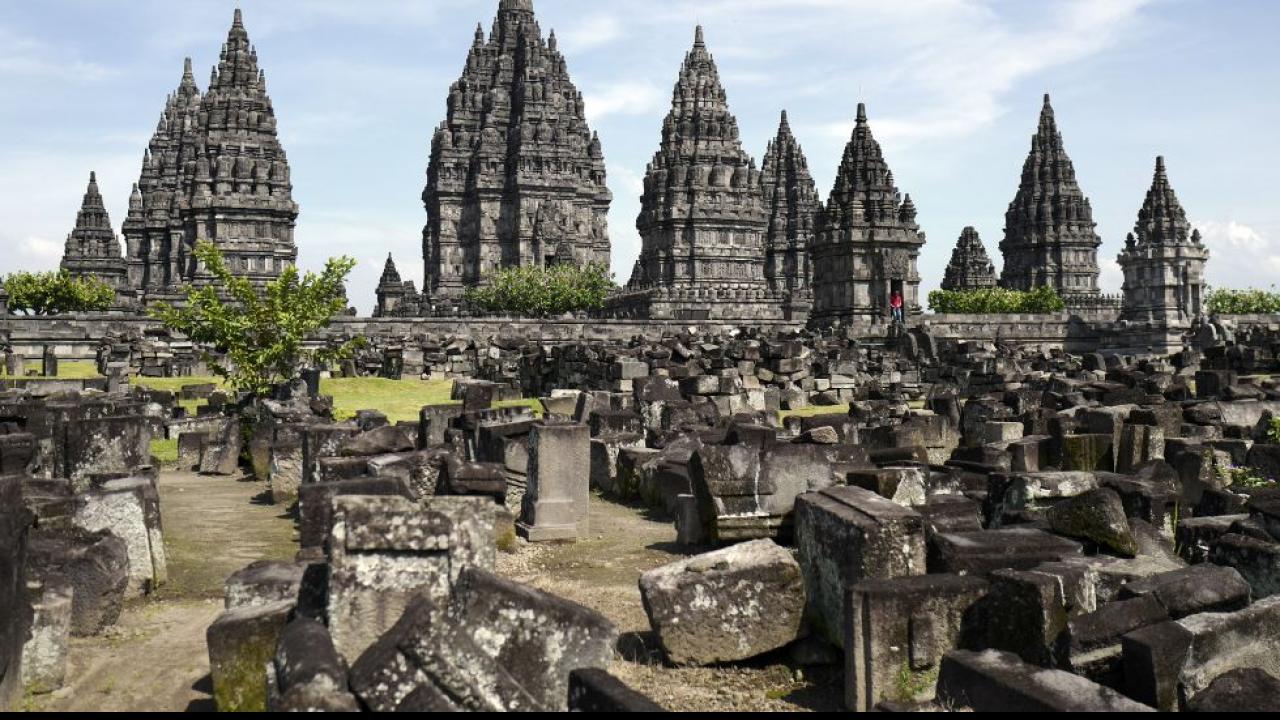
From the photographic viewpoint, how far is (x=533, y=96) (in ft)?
259

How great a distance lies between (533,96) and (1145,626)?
76.3 metres

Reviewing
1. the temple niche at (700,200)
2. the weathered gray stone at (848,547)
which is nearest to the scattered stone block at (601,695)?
the weathered gray stone at (848,547)

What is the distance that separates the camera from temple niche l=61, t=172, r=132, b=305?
270ft

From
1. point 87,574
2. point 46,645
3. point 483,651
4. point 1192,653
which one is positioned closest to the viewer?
point 483,651

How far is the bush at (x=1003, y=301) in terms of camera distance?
7131 cm

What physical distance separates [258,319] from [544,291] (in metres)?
48.5

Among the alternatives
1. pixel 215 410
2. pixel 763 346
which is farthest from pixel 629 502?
pixel 763 346

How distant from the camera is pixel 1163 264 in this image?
52.7 m

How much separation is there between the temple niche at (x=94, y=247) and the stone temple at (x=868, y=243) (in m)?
59.3

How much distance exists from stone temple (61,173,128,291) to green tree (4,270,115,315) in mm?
12721

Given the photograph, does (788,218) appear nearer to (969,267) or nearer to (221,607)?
(969,267)

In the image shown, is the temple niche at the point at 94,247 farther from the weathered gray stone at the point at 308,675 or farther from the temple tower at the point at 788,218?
the weathered gray stone at the point at 308,675

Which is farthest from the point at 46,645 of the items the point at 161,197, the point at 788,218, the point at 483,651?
the point at 161,197

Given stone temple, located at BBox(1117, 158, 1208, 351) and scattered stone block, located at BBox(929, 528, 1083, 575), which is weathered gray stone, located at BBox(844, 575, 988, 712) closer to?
scattered stone block, located at BBox(929, 528, 1083, 575)
